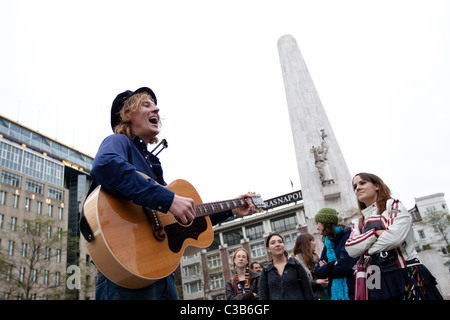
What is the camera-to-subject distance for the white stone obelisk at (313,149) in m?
13.0

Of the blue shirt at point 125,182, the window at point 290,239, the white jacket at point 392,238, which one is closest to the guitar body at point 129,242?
the blue shirt at point 125,182

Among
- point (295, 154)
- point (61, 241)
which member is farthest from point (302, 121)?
point (61, 241)

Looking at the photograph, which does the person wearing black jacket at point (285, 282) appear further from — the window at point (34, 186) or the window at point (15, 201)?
the window at point (34, 186)

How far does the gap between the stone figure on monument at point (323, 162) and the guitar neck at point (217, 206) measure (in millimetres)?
10288

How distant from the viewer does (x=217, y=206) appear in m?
3.14

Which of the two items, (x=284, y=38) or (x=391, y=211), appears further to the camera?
(x=284, y=38)

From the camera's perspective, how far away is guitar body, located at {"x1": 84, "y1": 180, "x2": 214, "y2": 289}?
191 cm

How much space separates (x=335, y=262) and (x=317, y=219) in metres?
0.61

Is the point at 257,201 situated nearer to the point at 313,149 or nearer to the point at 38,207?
the point at 313,149

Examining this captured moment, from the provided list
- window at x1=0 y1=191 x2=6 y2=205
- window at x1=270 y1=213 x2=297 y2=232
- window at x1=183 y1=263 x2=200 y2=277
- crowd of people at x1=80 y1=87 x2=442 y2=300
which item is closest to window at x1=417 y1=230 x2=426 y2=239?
window at x1=270 y1=213 x2=297 y2=232

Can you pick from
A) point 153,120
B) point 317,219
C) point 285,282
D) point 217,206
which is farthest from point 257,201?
point 153,120
